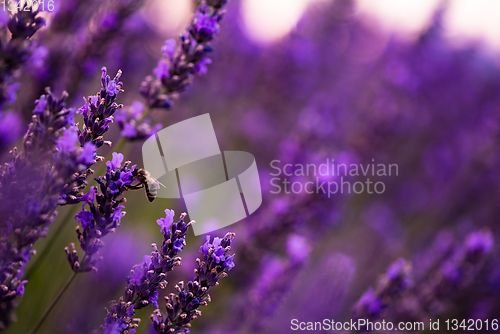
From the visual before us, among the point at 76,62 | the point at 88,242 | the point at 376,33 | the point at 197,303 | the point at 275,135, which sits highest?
the point at 76,62

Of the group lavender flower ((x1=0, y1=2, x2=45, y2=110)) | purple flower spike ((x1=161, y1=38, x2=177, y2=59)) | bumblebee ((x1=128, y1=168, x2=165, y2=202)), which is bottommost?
bumblebee ((x1=128, y1=168, x2=165, y2=202))

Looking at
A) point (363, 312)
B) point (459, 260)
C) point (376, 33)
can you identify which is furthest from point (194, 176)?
point (376, 33)

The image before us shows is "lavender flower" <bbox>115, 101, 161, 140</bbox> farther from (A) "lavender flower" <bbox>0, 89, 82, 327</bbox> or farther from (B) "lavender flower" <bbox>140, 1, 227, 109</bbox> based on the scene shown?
(A) "lavender flower" <bbox>0, 89, 82, 327</bbox>

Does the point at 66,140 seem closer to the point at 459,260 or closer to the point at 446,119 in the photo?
the point at 459,260

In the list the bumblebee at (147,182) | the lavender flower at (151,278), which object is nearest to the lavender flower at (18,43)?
the bumblebee at (147,182)

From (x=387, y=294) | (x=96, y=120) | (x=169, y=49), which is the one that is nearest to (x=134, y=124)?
(x=169, y=49)

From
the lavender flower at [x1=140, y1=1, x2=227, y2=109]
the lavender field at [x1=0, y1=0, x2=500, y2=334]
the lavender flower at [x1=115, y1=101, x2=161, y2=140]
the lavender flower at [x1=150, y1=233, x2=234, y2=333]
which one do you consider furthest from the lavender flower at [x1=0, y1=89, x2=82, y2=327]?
the lavender flower at [x1=140, y1=1, x2=227, y2=109]

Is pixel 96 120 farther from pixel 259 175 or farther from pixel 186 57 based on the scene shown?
pixel 259 175
